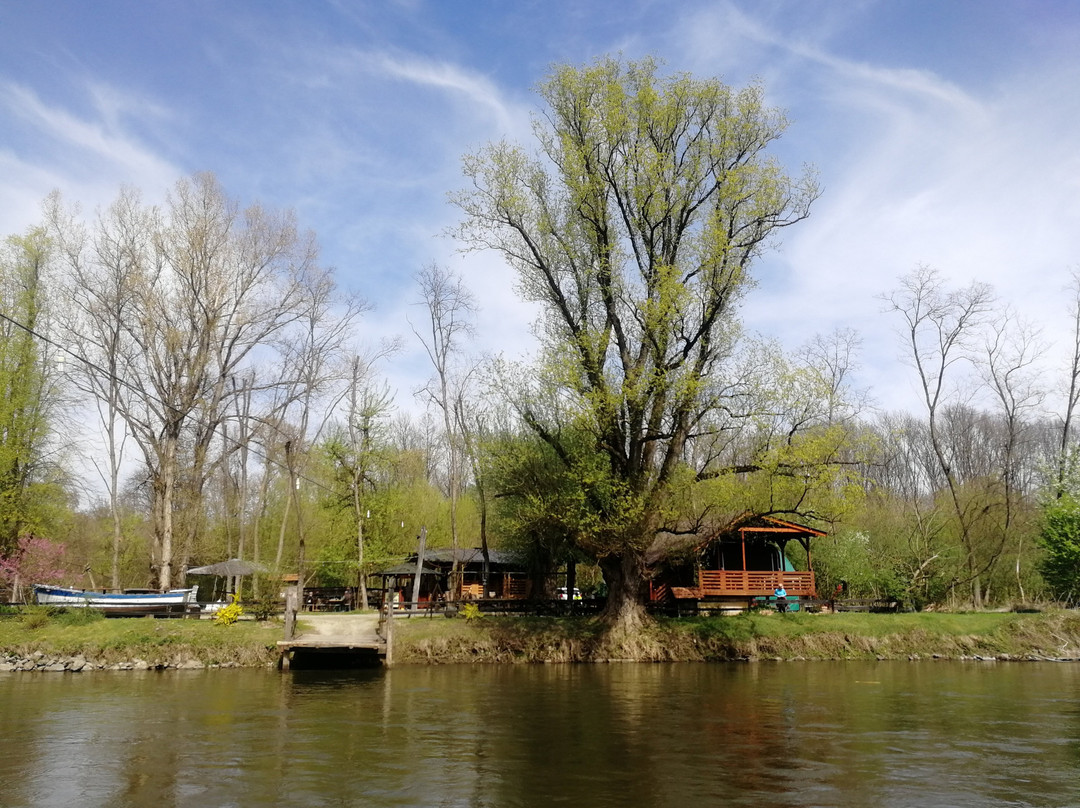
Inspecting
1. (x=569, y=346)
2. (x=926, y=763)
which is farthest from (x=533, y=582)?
(x=926, y=763)

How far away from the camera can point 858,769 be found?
1134cm

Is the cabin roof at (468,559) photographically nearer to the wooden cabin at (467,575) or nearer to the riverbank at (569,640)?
the wooden cabin at (467,575)

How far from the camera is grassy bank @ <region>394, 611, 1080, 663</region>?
27.2 m

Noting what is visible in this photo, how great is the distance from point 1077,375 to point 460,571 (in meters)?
33.1

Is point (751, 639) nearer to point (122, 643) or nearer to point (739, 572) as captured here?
point (739, 572)

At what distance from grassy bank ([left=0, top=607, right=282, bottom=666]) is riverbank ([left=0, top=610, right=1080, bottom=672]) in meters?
0.03

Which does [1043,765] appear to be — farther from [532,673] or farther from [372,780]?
[532,673]

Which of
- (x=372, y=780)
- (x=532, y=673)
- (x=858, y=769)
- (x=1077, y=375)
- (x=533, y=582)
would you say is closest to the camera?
(x=372, y=780)

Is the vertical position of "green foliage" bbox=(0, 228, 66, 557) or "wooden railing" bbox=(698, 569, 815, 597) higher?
"green foliage" bbox=(0, 228, 66, 557)

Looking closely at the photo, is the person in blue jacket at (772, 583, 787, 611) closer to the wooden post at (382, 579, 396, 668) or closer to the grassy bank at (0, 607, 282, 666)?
the wooden post at (382, 579, 396, 668)

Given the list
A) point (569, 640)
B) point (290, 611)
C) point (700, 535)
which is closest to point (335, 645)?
point (290, 611)

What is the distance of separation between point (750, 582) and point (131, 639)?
23202 millimetres

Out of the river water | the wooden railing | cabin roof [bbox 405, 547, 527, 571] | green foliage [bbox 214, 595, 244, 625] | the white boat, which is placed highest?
cabin roof [bbox 405, 547, 527, 571]

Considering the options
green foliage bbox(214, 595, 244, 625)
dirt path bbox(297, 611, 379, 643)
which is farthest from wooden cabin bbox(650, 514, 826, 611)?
green foliage bbox(214, 595, 244, 625)
